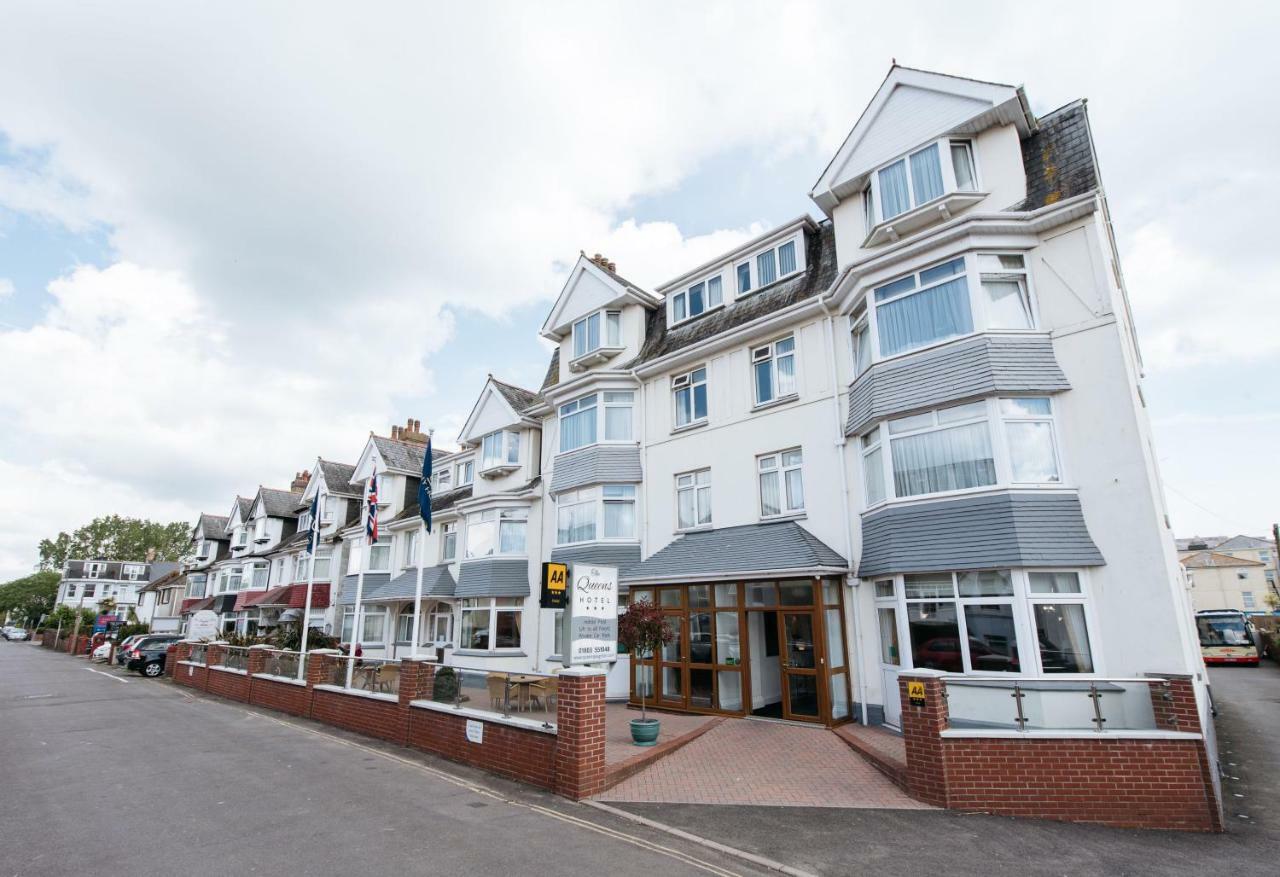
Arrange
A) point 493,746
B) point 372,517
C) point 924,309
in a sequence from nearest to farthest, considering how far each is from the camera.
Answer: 1. point 493,746
2. point 924,309
3. point 372,517

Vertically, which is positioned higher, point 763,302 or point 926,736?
point 763,302

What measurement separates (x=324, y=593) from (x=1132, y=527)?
32.4 metres

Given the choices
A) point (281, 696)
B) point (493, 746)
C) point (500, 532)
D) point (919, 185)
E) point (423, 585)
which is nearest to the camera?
point (493, 746)

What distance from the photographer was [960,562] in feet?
34.7

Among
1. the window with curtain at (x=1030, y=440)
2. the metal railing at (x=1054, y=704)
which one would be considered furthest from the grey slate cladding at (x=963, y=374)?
the metal railing at (x=1054, y=704)

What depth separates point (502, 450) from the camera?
23234 mm

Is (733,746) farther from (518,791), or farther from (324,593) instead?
(324,593)

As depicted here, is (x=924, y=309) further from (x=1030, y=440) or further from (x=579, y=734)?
(x=579, y=734)

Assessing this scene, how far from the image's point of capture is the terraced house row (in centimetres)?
1024

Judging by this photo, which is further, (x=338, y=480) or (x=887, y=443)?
(x=338, y=480)

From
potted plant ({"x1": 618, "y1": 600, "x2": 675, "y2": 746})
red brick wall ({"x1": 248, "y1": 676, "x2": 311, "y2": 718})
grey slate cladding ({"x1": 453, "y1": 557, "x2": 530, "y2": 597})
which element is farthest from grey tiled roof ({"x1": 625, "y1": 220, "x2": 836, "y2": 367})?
red brick wall ({"x1": 248, "y1": 676, "x2": 311, "y2": 718})

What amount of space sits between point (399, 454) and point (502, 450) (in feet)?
33.6

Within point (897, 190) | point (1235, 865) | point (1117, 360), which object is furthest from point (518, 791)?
point (897, 190)

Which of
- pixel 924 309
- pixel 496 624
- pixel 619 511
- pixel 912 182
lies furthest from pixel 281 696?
pixel 912 182
